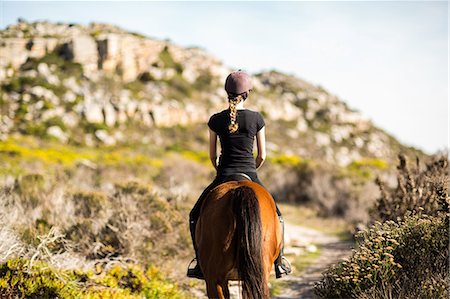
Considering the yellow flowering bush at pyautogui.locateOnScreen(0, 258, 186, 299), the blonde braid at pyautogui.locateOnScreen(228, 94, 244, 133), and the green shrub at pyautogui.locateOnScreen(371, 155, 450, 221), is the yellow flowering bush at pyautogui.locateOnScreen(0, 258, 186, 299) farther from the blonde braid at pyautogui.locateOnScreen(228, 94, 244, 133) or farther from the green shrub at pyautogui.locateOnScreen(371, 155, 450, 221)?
A: the green shrub at pyautogui.locateOnScreen(371, 155, 450, 221)

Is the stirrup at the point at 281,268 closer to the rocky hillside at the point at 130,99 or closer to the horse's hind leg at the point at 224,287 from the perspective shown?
the horse's hind leg at the point at 224,287

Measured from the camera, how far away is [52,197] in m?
9.90

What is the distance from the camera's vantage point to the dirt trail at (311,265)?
7.55m

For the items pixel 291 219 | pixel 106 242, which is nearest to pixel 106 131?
pixel 291 219

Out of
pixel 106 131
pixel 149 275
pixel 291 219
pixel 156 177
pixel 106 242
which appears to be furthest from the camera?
pixel 106 131

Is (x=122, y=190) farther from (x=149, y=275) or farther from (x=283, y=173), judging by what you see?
(x=283, y=173)

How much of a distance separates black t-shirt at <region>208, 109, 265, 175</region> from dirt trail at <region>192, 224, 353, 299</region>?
1845mm

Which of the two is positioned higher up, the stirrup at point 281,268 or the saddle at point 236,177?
the saddle at point 236,177

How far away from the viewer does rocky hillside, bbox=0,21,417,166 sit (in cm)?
4191

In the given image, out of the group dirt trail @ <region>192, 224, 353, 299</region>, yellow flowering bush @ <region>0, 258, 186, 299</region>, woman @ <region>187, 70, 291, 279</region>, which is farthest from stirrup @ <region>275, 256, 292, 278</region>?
yellow flowering bush @ <region>0, 258, 186, 299</region>

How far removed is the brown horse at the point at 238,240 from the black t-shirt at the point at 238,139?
43cm

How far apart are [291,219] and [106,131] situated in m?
29.1

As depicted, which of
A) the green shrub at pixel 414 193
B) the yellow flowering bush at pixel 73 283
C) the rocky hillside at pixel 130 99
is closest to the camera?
the yellow flowering bush at pixel 73 283

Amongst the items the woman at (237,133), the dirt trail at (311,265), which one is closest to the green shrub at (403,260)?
the dirt trail at (311,265)
